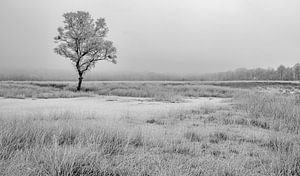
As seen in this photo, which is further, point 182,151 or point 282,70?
point 282,70

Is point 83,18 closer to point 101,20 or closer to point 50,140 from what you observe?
point 101,20

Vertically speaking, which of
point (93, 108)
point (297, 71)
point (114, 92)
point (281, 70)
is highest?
point (281, 70)

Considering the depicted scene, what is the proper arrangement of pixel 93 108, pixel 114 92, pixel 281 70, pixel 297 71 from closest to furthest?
pixel 93 108, pixel 114 92, pixel 297 71, pixel 281 70

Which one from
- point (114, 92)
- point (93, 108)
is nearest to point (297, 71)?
point (114, 92)

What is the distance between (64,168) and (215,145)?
2971 millimetres

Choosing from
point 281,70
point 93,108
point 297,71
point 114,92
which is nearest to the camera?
point 93,108

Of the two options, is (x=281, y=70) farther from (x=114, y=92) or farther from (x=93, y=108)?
(x=93, y=108)

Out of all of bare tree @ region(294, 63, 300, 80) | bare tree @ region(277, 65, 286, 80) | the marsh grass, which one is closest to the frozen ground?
the marsh grass

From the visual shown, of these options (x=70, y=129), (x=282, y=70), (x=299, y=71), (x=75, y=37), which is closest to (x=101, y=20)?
(x=75, y=37)

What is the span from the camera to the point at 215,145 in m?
4.35

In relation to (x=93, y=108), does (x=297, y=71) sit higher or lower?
higher

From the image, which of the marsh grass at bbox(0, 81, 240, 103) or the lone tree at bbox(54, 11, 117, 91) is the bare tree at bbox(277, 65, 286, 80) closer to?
the marsh grass at bbox(0, 81, 240, 103)

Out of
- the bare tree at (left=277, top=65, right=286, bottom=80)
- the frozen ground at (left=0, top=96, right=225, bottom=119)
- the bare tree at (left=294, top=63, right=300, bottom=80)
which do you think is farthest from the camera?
the bare tree at (left=277, top=65, right=286, bottom=80)

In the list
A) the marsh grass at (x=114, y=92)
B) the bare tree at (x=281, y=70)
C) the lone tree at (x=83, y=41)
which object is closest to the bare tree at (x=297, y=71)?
the bare tree at (x=281, y=70)
